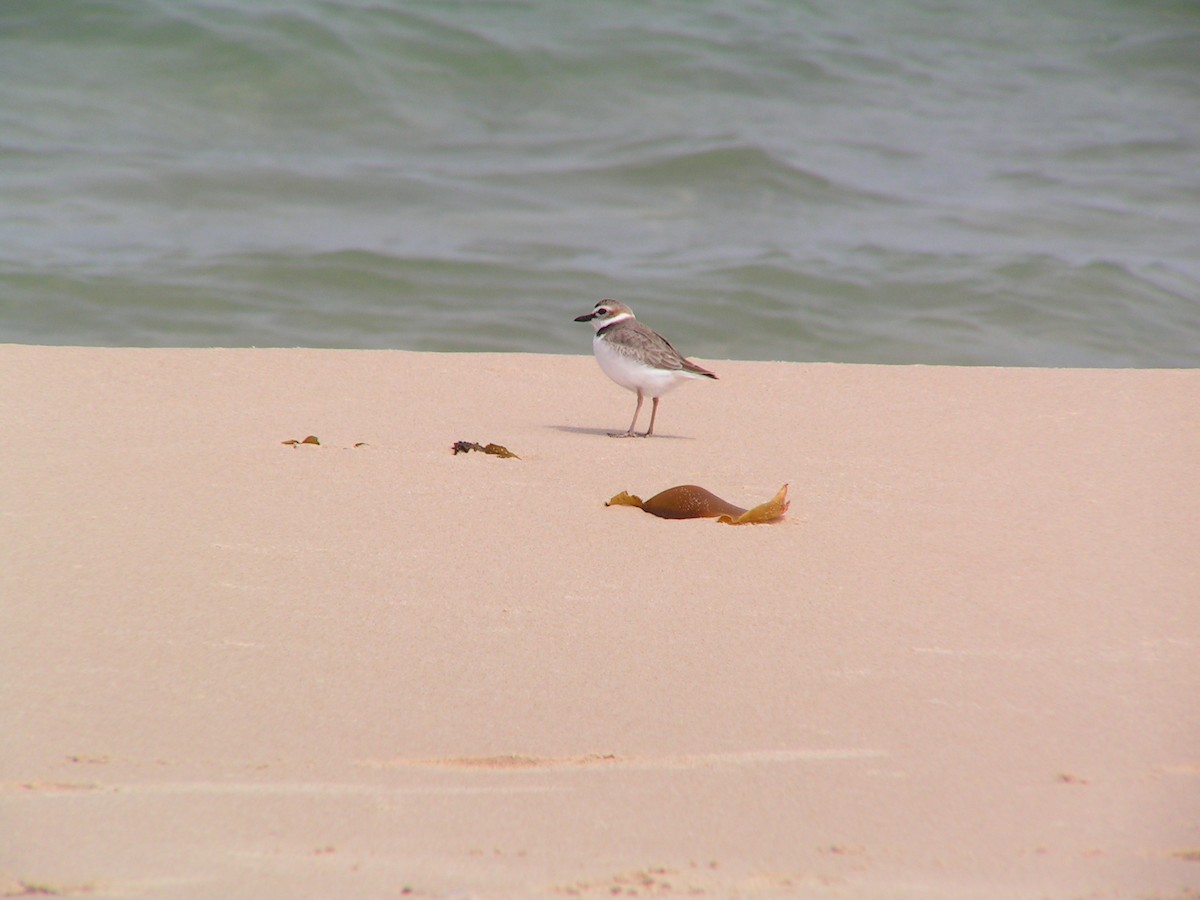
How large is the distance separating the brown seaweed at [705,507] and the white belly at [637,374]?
1697 millimetres

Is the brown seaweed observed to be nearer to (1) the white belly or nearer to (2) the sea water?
(1) the white belly

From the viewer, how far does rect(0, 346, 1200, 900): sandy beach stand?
6.34ft

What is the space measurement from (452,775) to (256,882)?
0.44 meters

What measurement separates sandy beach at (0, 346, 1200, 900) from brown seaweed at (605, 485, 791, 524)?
0.05 metres

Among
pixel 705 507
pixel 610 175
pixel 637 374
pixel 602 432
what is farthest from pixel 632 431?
pixel 610 175

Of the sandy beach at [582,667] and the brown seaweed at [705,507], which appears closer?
the sandy beach at [582,667]

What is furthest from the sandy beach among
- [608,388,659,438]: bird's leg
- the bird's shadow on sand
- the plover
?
the plover

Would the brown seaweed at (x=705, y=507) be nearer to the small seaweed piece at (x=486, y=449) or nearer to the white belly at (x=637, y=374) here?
the small seaweed piece at (x=486, y=449)

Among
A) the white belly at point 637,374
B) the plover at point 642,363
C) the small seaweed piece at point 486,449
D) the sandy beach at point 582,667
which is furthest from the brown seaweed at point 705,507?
the white belly at point 637,374

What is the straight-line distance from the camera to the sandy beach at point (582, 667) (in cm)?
193

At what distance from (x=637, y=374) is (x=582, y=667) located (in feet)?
9.66

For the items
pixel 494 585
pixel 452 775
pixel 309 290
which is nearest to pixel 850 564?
pixel 494 585

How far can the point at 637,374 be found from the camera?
5.47m

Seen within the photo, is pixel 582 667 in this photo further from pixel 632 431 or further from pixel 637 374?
pixel 637 374
